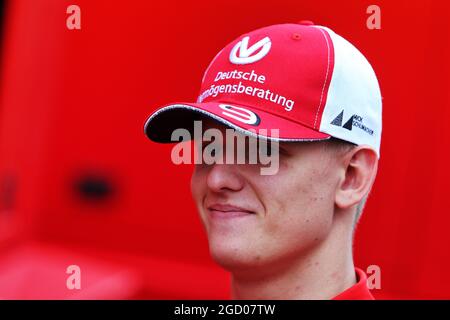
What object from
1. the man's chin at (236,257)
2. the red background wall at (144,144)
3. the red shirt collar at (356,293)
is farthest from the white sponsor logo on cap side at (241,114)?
the red background wall at (144,144)

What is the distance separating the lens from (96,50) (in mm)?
2549

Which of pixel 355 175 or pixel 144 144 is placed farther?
pixel 144 144

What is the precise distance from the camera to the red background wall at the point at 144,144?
219cm

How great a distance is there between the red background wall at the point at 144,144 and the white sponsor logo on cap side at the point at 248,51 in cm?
89

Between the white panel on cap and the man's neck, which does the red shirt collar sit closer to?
the man's neck

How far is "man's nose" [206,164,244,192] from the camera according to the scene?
3.98 feet

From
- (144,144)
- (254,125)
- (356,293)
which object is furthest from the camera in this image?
(144,144)

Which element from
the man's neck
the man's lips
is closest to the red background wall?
the man's neck

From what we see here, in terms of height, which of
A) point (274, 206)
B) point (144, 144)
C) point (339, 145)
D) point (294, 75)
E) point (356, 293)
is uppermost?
point (144, 144)

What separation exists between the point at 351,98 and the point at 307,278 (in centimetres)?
36

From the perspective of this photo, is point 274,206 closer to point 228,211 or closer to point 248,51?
point 228,211

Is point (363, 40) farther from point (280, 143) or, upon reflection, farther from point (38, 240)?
point (38, 240)

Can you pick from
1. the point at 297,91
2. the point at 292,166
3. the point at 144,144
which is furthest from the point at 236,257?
the point at 144,144

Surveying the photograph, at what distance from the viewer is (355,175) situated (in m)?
1.26
